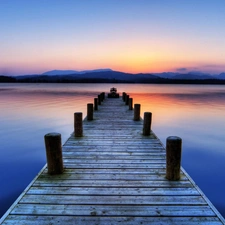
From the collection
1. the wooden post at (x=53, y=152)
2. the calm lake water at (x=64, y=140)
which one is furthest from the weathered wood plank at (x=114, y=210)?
the calm lake water at (x=64, y=140)

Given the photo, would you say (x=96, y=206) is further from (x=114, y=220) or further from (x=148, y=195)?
(x=148, y=195)

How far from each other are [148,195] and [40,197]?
1953 millimetres

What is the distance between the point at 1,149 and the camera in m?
10.6

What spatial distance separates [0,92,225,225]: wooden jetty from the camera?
10.8 feet

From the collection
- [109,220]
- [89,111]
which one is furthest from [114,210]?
[89,111]

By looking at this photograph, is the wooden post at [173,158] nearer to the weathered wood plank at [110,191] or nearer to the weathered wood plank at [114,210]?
the weathered wood plank at [110,191]

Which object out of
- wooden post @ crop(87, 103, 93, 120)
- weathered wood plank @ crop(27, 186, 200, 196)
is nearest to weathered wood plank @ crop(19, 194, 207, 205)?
weathered wood plank @ crop(27, 186, 200, 196)

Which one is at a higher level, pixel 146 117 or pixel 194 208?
pixel 146 117

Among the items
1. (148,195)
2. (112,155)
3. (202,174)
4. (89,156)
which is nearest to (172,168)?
(148,195)

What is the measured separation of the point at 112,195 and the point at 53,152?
1.60 meters

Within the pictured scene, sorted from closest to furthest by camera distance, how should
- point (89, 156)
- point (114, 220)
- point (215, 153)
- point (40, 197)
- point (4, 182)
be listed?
point (114, 220)
point (40, 197)
point (89, 156)
point (4, 182)
point (215, 153)

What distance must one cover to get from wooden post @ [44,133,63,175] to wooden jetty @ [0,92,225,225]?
151 mm

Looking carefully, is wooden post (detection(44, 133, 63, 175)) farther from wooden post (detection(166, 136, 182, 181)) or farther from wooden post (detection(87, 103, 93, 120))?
wooden post (detection(87, 103, 93, 120))

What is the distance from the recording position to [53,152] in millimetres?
4602
